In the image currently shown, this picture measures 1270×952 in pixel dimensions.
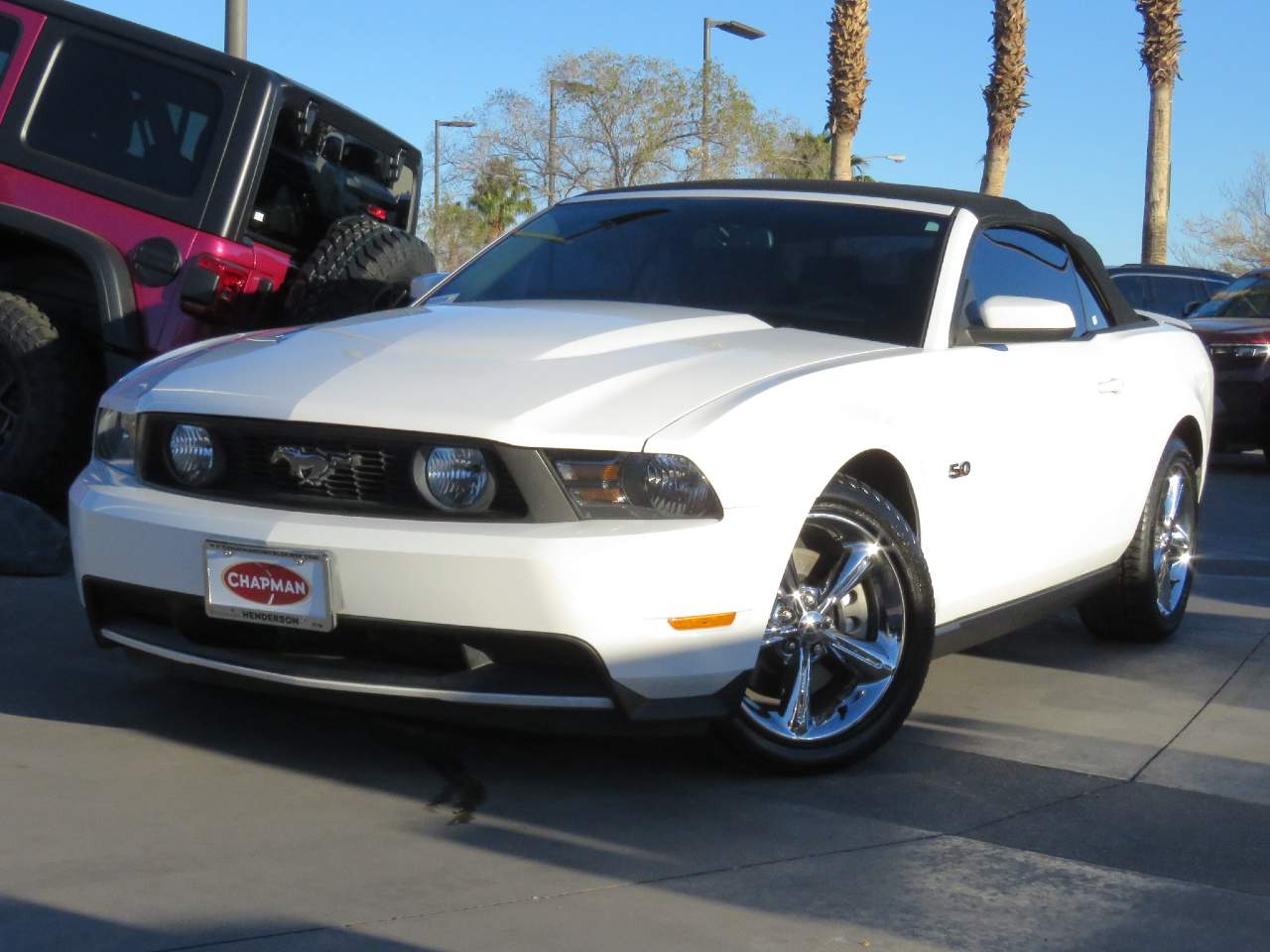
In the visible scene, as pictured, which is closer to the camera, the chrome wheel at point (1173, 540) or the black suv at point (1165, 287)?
the chrome wheel at point (1173, 540)

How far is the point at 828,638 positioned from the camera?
435 cm

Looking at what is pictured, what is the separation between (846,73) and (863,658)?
77.0 ft

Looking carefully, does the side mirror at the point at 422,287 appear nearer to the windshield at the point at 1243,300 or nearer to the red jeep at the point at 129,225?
the red jeep at the point at 129,225

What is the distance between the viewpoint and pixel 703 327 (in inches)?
185

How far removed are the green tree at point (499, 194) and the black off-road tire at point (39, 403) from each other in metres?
28.0

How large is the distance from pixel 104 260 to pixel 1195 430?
4.32 metres

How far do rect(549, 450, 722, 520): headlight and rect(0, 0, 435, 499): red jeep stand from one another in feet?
11.1

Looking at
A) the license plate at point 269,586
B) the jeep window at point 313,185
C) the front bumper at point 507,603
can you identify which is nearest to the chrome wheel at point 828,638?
the front bumper at point 507,603

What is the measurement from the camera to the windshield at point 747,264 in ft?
16.6

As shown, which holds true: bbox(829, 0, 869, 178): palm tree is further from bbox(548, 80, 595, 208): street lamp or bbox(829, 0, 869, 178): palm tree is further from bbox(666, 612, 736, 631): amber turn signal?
bbox(666, 612, 736, 631): amber turn signal

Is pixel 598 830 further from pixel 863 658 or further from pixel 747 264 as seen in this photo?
pixel 747 264

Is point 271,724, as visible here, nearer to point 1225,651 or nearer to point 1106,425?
point 1106,425

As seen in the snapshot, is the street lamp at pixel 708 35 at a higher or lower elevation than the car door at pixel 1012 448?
higher

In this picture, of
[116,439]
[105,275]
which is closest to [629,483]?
[116,439]
